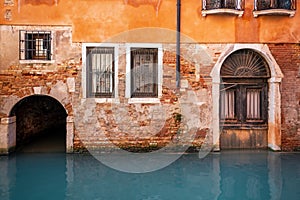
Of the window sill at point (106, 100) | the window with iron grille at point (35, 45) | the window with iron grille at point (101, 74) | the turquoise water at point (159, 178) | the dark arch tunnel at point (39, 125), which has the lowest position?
the turquoise water at point (159, 178)

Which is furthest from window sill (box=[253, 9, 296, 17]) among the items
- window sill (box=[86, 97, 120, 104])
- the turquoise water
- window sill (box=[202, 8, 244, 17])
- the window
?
window sill (box=[86, 97, 120, 104])

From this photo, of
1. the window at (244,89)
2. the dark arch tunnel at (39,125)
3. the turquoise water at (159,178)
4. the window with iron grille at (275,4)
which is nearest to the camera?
the turquoise water at (159,178)

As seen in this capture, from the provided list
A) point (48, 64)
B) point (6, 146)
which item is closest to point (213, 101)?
point (48, 64)

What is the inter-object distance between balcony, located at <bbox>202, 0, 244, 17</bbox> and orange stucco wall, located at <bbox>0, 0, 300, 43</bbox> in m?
0.14

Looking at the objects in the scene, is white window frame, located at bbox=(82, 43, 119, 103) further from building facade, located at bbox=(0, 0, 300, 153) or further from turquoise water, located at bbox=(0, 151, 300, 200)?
turquoise water, located at bbox=(0, 151, 300, 200)

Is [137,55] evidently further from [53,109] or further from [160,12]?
[53,109]

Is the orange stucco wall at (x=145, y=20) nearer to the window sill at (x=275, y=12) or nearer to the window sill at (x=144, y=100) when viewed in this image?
the window sill at (x=275, y=12)

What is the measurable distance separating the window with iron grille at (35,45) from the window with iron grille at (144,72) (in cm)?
216

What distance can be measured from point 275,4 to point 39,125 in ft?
26.4

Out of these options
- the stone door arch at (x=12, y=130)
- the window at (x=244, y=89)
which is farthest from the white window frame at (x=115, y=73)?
the window at (x=244, y=89)

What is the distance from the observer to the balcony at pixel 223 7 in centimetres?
752

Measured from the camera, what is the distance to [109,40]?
7680 mm

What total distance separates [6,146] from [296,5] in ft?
26.7

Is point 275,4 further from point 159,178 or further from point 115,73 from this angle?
point 159,178
